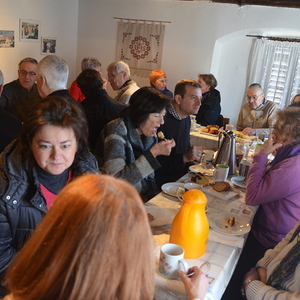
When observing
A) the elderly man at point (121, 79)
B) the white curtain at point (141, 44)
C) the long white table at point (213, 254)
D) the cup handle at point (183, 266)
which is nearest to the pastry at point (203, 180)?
the long white table at point (213, 254)

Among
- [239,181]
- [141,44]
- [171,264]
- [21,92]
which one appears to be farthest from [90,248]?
[141,44]

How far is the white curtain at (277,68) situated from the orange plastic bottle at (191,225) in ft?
15.6

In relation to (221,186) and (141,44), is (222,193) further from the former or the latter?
(141,44)

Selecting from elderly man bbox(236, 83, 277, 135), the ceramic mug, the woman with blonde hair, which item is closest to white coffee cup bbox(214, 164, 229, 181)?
the ceramic mug

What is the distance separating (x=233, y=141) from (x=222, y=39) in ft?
10.5

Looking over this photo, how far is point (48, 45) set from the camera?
17.3 feet

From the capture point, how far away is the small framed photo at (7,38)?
4.35 metres

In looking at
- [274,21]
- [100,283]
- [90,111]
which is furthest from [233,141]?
A: [274,21]

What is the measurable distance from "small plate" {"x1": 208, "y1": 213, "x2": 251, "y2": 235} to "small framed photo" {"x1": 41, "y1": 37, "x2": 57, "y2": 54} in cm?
445

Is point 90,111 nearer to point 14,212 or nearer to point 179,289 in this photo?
point 14,212

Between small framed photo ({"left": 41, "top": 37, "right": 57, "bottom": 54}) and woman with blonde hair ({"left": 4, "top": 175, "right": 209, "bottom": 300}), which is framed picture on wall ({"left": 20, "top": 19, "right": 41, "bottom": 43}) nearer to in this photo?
small framed photo ({"left": 41, "top": 37, "right": 57, "bottom": 54})

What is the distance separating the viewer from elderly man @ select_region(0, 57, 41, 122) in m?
3.62

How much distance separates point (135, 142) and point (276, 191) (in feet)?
2.89

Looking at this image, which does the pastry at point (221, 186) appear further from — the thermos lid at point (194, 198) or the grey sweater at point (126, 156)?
the thermos lid at point (194, 198)
